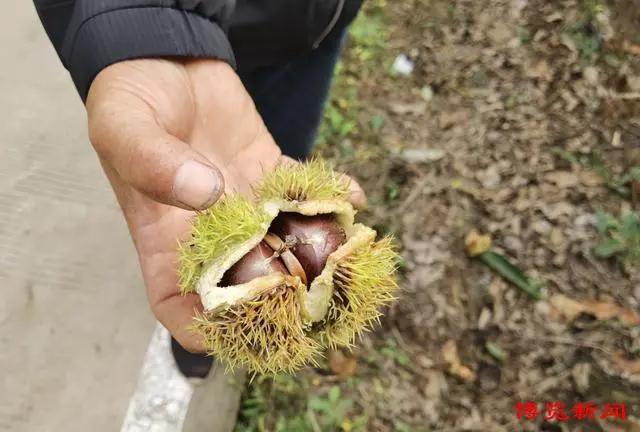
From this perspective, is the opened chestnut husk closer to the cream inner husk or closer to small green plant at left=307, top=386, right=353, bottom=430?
the cream inner husk

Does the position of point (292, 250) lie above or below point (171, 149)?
below

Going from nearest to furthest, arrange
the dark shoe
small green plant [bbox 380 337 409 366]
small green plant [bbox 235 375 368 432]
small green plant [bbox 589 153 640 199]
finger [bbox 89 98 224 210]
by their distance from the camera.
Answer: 1. finger [bbox 89 98 224 210]
2. the dark shoe
3. small green plant [bbox 235 375 368 432]
4. small green plant [bbox 380 337 409 366]
5. small green plant [bbox 589 153 640 199]

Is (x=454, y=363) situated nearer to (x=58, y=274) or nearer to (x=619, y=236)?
(x=619, y=236)

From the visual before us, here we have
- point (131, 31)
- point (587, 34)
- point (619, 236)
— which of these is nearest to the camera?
point (131, 31)

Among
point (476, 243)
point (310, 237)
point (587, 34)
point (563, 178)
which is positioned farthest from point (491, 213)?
point (310, 237)

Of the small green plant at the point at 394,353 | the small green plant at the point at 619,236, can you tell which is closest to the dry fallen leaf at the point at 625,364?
the small green plant at the point at 619,236

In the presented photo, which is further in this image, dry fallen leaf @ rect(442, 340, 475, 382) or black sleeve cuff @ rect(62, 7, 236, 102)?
dry fallen leaf @ rect(442, 340, 475, 382)

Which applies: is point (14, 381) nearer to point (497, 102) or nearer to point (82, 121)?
point (82, 121)

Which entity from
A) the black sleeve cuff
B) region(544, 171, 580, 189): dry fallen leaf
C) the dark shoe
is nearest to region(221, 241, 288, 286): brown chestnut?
the black sleeve cuff
